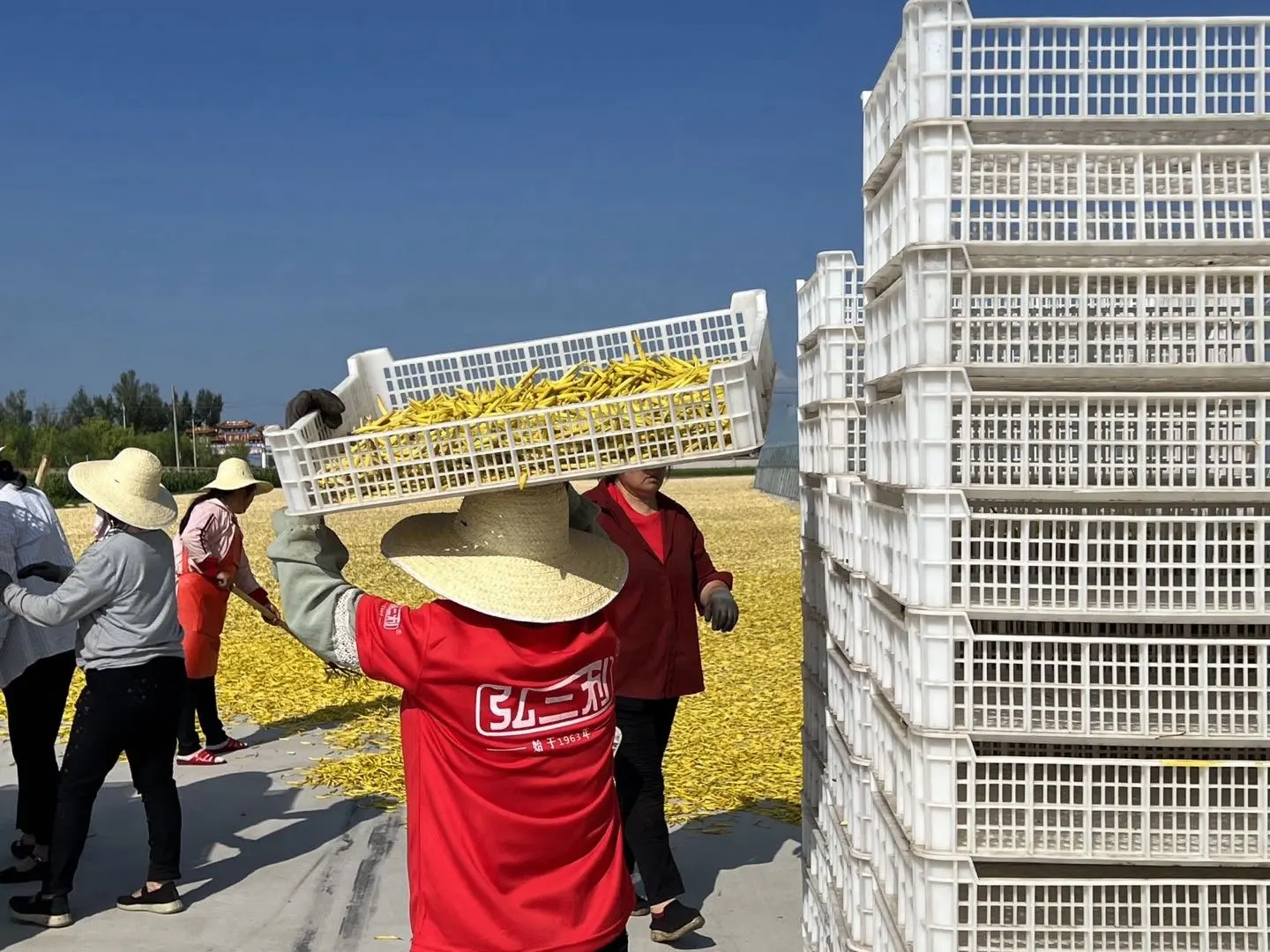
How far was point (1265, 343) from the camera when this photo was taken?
10.5ft

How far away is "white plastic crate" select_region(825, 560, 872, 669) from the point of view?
394 centimetres

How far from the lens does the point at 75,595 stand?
5629 millimetres

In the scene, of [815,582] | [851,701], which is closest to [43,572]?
[815,582]

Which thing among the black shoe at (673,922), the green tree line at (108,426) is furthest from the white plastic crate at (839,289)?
the green tree line at (108,426)

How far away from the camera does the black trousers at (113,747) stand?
586cm

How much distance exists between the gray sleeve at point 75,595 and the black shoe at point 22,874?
4.91 feet

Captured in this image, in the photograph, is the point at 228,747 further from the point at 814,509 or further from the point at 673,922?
the point at 814,509

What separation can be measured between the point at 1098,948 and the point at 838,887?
4.42 ft

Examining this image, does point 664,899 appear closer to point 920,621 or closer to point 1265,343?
point 920,621

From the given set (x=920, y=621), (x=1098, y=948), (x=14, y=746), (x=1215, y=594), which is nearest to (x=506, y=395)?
(x=920, y=621)

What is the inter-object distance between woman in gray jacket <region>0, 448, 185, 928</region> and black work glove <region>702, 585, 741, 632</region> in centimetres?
255

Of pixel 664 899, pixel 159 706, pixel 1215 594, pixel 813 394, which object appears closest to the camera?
pixel 1215 594

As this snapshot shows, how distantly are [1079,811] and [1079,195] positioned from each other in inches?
60.2

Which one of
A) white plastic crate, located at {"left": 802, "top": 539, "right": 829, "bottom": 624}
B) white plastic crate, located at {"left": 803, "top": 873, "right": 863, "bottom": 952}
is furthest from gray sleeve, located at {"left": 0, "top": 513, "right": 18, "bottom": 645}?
white plastic crate, located at {"left": 803, "top": 873, "right": 863, "bottom": 952}
